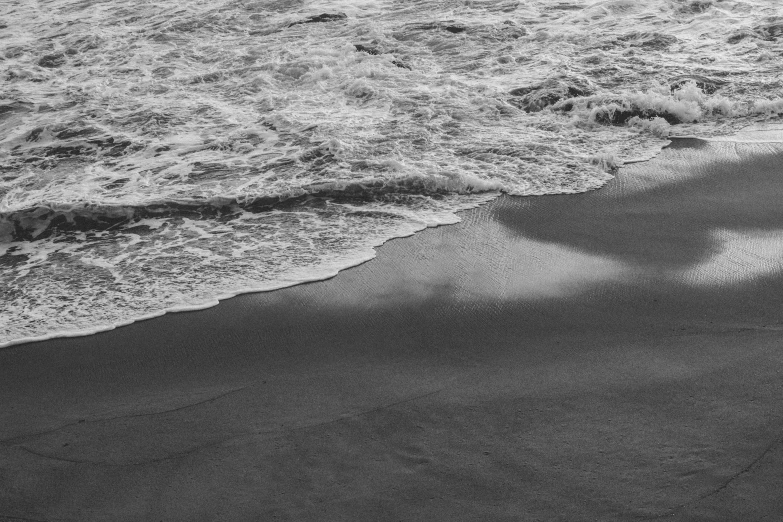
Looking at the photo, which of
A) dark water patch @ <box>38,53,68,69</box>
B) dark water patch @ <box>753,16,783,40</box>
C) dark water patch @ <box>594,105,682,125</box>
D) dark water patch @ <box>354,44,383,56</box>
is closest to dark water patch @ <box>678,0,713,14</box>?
dark water patch @ <box>753,16,783,40</box>

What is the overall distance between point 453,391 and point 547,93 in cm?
488

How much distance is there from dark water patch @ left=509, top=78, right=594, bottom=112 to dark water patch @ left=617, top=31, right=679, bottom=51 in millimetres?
1677

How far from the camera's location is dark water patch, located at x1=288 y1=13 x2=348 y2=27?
1130 cm

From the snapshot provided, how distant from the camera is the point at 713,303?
4562 mm

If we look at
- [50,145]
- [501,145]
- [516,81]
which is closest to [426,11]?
[516,81]

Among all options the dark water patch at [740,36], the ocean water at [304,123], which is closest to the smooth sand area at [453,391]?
the ocean water at [304,123]

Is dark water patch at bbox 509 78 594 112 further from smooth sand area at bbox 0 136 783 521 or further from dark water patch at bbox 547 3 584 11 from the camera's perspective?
dark water patch at bbox 547 3 584 11

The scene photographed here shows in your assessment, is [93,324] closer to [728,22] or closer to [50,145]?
[50,145]

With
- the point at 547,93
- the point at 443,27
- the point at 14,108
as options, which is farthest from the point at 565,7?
the point at 14,108

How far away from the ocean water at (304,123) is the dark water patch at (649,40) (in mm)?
40

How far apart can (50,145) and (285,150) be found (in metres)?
2.47

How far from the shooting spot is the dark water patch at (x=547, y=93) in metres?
7.86

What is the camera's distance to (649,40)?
9492 millimetres

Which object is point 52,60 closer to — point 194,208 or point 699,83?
point 194,208
